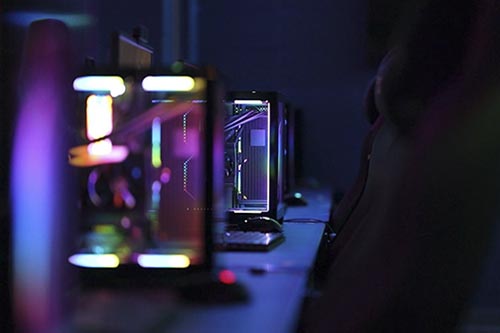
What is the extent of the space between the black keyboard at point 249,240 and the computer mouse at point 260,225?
0.13 feet

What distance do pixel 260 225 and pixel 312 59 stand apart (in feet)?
8.49

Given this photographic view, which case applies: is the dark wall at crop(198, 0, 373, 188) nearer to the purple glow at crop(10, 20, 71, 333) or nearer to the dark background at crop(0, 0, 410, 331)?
the dark background at crop(0, 0, 410, 331)

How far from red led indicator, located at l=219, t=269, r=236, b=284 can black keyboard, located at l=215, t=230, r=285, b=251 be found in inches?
10.6

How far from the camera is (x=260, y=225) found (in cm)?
199

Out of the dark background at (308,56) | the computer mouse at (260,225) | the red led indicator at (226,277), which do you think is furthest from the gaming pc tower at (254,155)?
the dark background at (308,56)

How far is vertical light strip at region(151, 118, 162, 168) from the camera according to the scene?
1.30 m

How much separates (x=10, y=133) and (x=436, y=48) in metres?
0.72

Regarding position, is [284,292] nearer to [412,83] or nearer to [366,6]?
[412,83]

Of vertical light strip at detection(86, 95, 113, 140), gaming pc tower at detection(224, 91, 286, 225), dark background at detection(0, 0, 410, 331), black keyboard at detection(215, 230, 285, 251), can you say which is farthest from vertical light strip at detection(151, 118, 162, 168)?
dark background at detection(0, 0, 410, 331)

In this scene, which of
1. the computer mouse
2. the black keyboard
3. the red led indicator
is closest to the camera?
the red led indicator

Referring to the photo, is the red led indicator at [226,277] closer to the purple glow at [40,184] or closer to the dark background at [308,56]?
the purple glow at [40,184]

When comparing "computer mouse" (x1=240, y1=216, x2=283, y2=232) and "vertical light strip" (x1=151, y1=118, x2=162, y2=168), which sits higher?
"vertical light strip" (x1=151, y1=118, x2=162, y2=168)

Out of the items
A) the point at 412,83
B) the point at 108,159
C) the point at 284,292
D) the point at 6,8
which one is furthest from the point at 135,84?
the point at 412,83

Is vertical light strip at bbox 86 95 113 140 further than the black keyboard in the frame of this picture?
No
